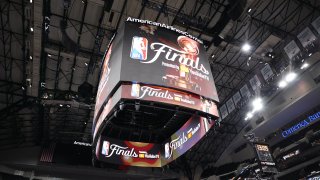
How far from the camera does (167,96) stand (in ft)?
15.8

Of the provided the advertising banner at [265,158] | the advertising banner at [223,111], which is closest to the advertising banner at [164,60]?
the advertising banner at [265,158]

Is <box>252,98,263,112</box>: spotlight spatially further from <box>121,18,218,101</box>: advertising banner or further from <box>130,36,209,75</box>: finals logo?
<box>130,36,209,75</box>: finals logo

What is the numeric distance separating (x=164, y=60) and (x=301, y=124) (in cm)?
1643

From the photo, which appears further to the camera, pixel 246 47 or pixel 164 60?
pixel 246 47

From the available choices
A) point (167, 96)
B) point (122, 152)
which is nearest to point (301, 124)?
point (122, 152)

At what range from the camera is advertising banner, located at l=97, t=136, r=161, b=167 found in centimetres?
674

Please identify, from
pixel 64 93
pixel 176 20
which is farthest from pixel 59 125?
pixel 176 20

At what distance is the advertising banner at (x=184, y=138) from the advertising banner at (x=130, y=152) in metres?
0.30

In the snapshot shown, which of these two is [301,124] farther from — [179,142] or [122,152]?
[122,152]

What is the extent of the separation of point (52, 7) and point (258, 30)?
1071cm

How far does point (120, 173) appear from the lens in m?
22.0

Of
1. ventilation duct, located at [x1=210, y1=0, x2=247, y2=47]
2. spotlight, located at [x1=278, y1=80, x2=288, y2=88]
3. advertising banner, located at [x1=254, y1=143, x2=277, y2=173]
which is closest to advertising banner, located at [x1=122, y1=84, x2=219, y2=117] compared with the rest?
advertising banner, located at [x1=254, y1=143, x2=277, y2=173]

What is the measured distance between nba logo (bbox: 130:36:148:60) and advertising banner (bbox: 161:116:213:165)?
194 cm

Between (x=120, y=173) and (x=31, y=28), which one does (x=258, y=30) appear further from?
(x=120, y=173)
